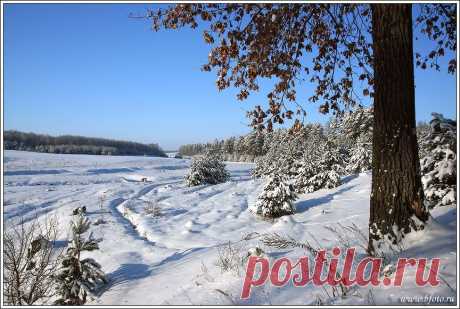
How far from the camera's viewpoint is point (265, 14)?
18.6 feet

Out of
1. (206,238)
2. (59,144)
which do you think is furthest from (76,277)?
(59,144)

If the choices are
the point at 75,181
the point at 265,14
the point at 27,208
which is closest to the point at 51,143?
the point at 75,181

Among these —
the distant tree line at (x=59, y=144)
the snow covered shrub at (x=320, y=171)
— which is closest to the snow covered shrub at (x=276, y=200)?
the snow covered shrub at (x=320, y=171)

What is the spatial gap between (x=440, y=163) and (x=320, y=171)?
16.1m

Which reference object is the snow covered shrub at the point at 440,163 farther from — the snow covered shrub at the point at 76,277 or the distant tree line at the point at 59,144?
the distant tree line at the point at 59,144

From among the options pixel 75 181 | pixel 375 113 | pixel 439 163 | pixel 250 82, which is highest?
pixel 250 82

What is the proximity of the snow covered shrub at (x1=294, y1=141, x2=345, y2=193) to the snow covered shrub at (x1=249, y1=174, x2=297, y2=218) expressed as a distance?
18.5 ft

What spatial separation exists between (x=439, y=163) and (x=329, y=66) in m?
2.94

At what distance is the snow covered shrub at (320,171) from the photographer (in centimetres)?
1864

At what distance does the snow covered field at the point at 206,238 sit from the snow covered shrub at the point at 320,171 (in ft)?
5.37

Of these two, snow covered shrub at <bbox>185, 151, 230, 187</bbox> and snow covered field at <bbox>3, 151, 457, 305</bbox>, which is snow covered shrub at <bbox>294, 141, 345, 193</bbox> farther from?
snow covered shrub at <bbox>185, 151, 230, 187</bbox>

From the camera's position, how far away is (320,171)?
20.3 m

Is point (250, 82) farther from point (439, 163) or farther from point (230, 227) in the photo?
point (230, 227)

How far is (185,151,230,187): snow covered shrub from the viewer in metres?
29.9
